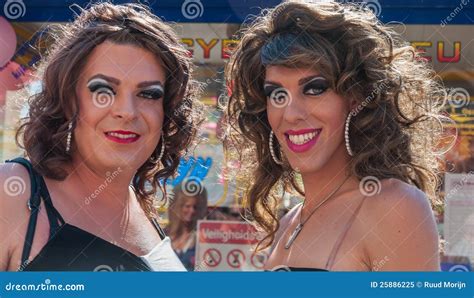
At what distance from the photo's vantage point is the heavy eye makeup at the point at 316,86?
2.57 m

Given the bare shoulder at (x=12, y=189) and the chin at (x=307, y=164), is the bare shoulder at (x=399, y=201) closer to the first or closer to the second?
the chin at (x=307, y=164)

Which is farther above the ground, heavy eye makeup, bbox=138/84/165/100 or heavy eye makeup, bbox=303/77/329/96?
heavy eye makeup, bbox=303/77/329/96

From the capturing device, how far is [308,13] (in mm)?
2576

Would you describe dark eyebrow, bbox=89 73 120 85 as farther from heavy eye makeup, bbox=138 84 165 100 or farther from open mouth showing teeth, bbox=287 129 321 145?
open mouth showing teeth, bbox=287 129 321 145

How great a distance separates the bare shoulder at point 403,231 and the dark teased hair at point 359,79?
0.45 ft

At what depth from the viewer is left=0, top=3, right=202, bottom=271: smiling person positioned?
8.00ft

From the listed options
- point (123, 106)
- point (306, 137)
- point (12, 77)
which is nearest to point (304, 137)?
point (306, 137)

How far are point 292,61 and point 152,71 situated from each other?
0.56 meters

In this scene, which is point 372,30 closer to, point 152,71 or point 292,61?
point 292,61

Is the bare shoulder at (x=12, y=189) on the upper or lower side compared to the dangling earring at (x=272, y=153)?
lower

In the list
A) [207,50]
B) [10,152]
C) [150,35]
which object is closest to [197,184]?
[207,50]

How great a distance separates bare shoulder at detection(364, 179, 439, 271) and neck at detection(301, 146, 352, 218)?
8.6 inches

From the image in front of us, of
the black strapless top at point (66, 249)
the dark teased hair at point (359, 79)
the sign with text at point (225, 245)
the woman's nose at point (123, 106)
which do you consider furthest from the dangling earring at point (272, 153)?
the sign with text at point (225, 245)

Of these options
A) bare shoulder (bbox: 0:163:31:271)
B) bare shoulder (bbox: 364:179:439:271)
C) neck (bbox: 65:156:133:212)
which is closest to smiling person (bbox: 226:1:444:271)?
bare shoulder (bbox: 364:179:439:271)
